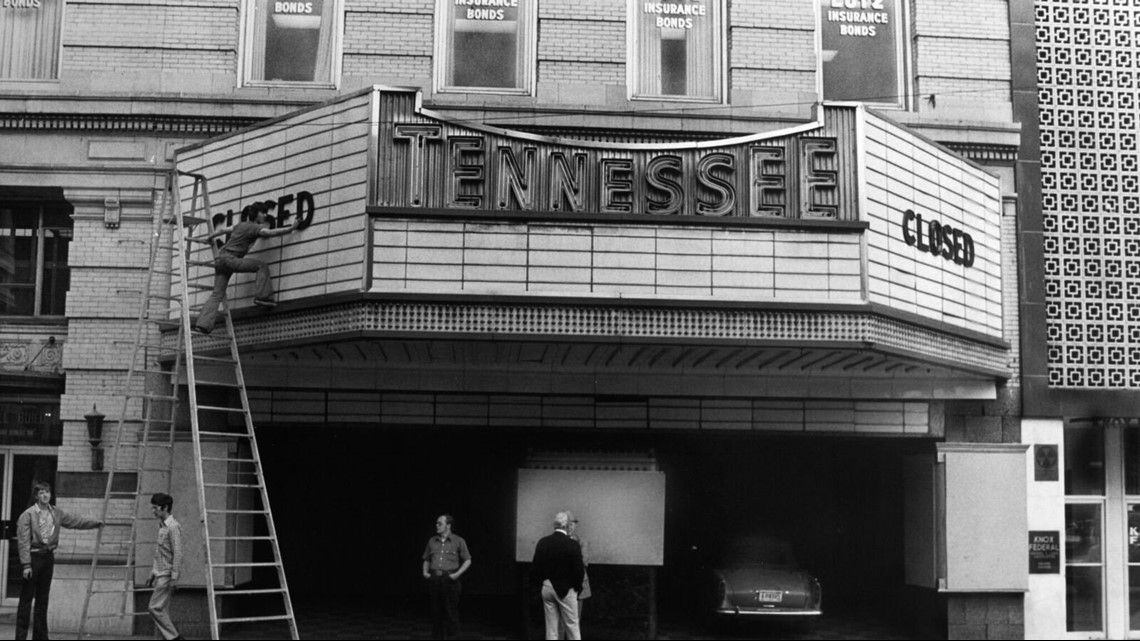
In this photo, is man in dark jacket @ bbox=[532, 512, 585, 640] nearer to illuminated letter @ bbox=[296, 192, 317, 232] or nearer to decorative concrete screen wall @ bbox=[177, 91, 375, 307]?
decorative concrete screen wall @ bbox=[177, 91, 375, 307]

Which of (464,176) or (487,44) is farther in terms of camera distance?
(487,44)

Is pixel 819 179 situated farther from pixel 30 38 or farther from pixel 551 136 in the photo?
pixel 30 38

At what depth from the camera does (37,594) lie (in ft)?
42.4

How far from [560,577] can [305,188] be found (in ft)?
16.8

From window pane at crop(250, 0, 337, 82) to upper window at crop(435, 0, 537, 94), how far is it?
1.54 meters

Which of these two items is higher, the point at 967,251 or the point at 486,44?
the point at 486,44

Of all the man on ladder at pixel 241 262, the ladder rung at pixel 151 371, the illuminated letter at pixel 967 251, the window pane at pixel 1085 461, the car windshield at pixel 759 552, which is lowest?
the car windshield at pixel 759 552

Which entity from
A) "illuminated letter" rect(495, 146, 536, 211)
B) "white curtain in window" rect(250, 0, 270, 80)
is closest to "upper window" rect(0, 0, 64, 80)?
"white curtain in window" rect(250, 0, 270, 80)

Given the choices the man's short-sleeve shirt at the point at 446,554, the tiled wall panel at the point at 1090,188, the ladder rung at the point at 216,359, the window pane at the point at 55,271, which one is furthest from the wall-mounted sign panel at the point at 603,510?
the window pane at the point at 55,271

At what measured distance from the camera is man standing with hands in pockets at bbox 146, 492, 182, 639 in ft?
39.5

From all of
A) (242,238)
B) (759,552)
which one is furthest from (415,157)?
(759,552)

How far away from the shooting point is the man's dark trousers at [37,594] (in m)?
12.9

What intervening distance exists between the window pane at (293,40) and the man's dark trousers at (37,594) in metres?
Answer: 6.62

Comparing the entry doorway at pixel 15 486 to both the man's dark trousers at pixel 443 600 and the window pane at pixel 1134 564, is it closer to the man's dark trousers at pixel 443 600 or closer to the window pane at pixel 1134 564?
the man's dark trousers at pixel 443 600
